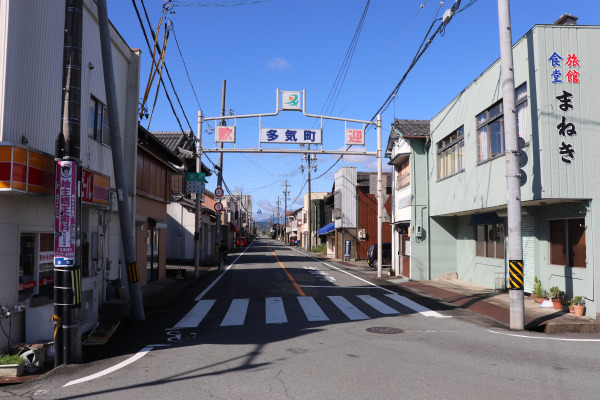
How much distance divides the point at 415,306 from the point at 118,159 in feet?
29.6

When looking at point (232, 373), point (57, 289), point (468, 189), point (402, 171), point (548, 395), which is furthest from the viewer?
point (402, 171)

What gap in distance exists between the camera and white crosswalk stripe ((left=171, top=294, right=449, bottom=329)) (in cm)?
1167

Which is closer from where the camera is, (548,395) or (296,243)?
(548,395)

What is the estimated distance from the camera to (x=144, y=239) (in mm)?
19156

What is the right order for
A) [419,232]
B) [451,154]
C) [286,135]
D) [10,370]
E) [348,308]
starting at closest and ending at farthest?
[10,370], [348,308], [451,154], [286,135], [419,232]

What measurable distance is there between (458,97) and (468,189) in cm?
382

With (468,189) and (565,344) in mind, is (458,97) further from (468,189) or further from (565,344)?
(565,344)

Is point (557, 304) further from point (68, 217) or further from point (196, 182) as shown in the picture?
point (196, 182)

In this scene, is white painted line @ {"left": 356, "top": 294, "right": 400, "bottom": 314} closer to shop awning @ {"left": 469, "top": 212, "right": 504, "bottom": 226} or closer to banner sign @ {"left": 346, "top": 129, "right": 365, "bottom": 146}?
shop awning @ {"left": 469, "top": 212, "right": 504, "bottom": 226}

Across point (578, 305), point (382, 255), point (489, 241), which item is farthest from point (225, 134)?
point (578, 305)

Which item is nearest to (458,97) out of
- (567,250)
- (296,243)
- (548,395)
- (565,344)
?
(567,250)

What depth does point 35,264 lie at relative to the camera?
9.11 metres

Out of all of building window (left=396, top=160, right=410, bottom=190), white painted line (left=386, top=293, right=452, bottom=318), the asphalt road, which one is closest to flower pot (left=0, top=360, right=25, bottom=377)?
the asphalt road

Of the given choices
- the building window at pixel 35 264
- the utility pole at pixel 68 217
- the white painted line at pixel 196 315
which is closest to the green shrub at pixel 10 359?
the utility pole at pixel 68 217
